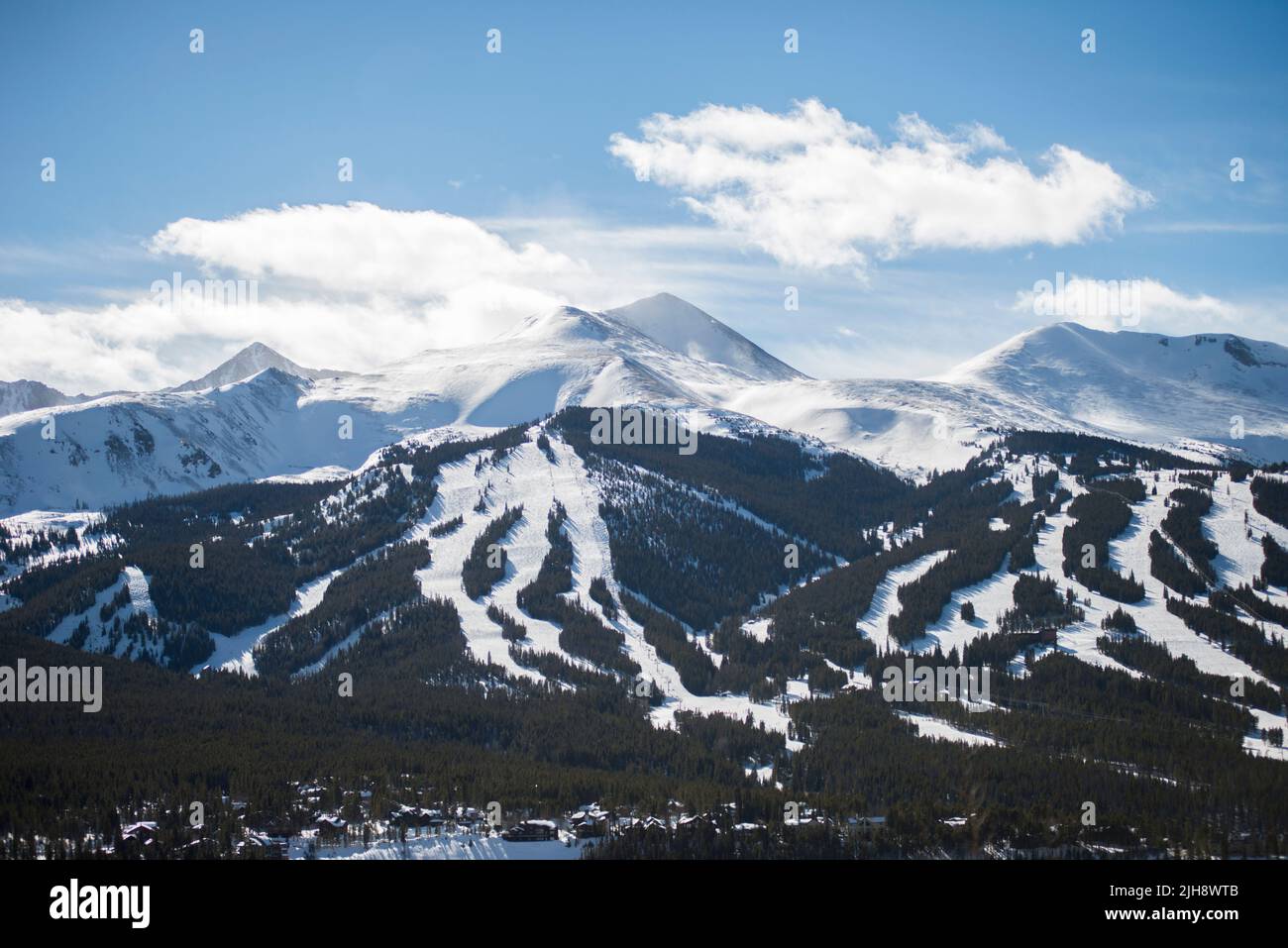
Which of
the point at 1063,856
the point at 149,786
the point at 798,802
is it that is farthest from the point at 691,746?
the point at 149,786

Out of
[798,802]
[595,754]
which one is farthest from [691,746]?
[798,802]
